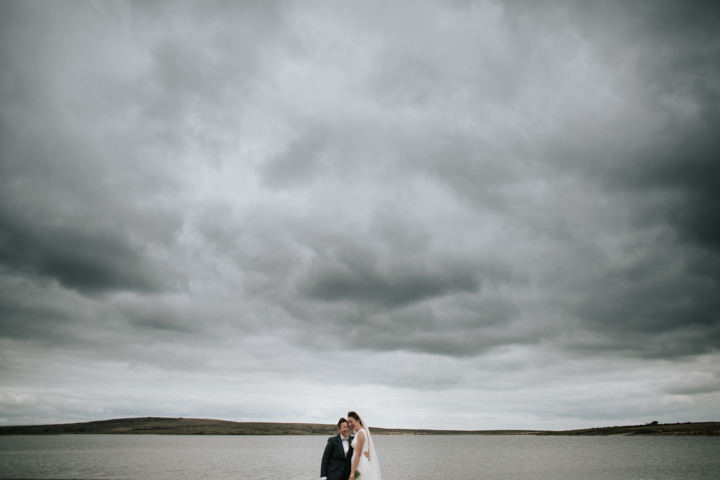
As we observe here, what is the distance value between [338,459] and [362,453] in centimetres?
74

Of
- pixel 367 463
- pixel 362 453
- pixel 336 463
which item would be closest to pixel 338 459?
pixel 336 463

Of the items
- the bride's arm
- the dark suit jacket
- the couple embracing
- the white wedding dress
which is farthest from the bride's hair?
the dark suit jacket

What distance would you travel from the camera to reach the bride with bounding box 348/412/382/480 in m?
13.6

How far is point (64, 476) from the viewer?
179 ft

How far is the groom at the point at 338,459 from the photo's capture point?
548 inches

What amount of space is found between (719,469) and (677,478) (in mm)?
17388

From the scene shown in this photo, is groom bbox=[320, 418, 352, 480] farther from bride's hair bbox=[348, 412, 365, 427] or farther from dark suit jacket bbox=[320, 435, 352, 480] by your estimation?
bride's hair bbox=[348, 412, 365, 427]

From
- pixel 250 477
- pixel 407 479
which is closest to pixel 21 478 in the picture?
pixel 250 477

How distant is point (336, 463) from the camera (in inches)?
551

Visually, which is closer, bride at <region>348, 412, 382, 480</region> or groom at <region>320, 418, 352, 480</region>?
bride at <region>348, 412, 382, 480</region>

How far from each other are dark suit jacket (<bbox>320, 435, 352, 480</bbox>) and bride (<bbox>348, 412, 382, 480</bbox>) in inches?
9.7

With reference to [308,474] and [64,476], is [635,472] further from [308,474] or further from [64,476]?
[64,476]

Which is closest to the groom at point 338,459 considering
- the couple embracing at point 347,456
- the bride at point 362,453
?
the couple embracing at point 347,456

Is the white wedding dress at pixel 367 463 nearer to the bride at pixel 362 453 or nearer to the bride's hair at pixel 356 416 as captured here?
the bride at pixel 362 453
